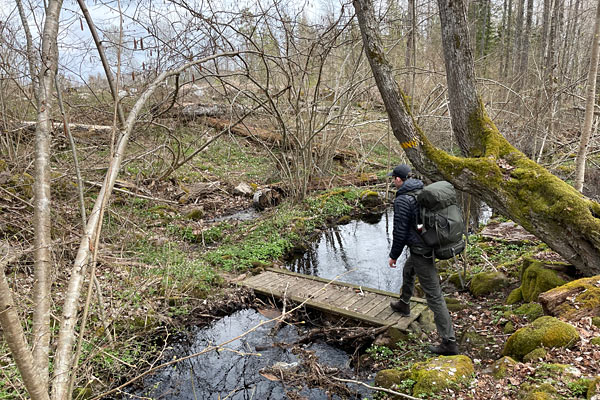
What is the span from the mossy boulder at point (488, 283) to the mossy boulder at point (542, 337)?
2036 millimetres

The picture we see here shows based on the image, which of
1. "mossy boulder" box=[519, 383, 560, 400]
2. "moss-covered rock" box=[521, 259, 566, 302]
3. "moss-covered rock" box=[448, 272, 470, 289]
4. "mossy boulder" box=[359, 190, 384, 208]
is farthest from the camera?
"mossy boulder" box=[359, 190, 384, 208]

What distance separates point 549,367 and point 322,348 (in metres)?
2.94

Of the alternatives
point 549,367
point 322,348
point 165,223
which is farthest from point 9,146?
point 549,367

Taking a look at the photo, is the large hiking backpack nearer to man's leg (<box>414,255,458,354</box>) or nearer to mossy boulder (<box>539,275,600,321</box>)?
man's leg (<box>414,255,458,354</box>)

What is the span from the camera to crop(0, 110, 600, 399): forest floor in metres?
3.89

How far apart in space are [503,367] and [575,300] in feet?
4.57

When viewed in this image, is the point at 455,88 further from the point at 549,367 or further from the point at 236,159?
the point at 236,159

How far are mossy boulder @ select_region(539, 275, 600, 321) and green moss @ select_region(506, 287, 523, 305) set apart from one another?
3.28 ft

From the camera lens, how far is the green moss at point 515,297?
5406 mm

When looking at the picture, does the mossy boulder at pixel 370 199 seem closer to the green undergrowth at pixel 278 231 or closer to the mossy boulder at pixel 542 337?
the green undergrowth at pixel 278 231

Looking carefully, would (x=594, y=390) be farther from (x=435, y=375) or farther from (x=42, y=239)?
(x=42, y=239)

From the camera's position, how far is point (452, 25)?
5.90 metres

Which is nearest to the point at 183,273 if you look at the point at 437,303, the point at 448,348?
the point at 437,303

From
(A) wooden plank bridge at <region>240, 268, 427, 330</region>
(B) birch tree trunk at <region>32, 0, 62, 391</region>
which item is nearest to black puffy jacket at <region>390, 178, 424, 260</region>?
(A) wooden plank bridge at <region>240, 268, 427, 330</region>
